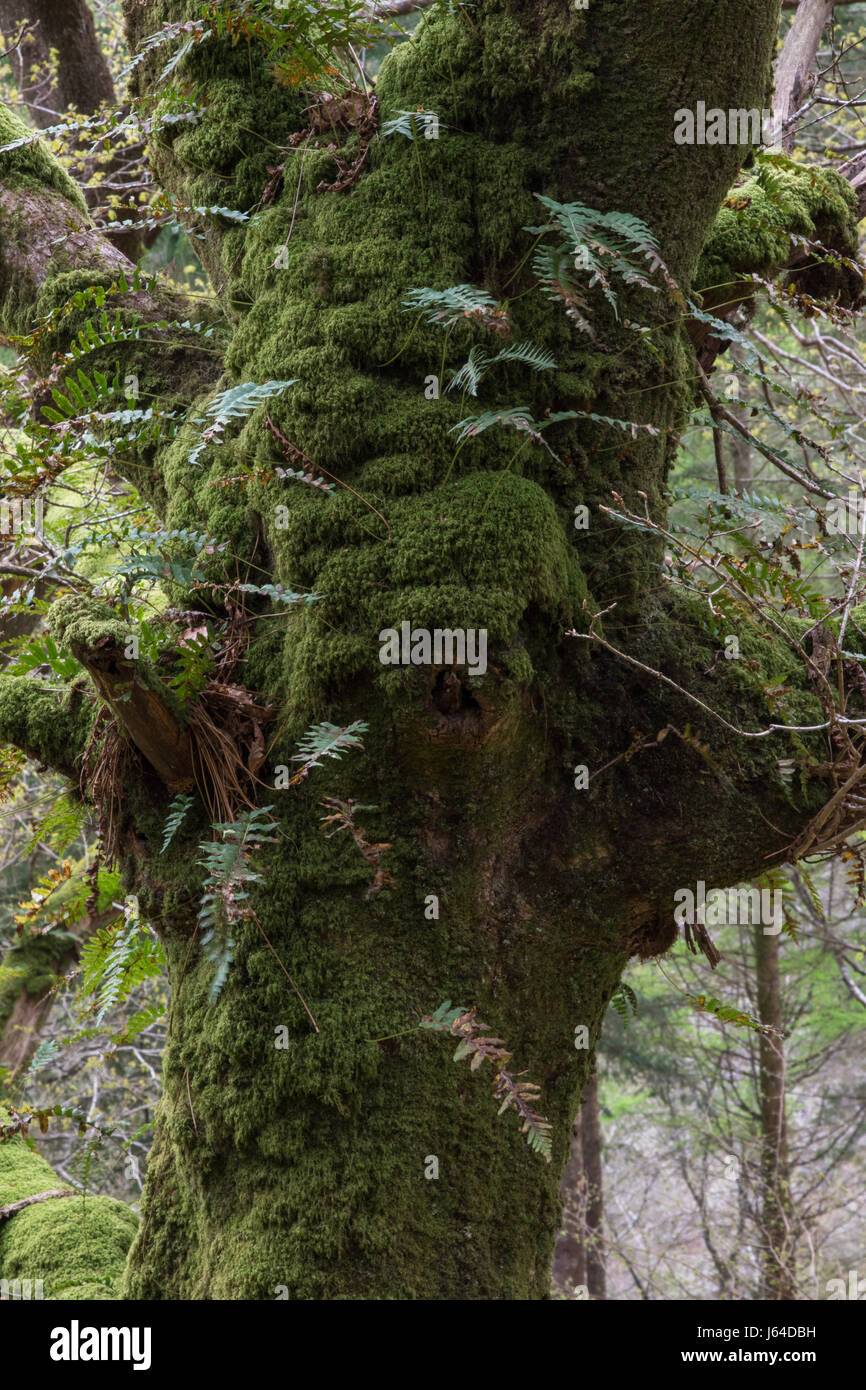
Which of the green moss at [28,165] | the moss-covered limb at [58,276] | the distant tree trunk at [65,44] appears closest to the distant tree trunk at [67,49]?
the distant tree trunk at [65,44]

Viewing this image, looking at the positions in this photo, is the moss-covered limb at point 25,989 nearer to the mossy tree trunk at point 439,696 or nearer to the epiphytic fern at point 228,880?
the mossy tree trunk at point 439,696

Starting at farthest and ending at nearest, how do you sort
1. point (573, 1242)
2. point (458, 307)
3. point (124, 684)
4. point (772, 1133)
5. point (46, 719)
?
point (573, 1242) → point (772, 1133) → point (46, 719) → point (458, 307) → point (124, 684)

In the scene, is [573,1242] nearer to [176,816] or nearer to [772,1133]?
[772,1133]

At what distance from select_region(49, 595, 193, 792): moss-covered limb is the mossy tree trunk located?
0.8 inches

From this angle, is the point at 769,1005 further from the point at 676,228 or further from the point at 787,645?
the point at 676,228

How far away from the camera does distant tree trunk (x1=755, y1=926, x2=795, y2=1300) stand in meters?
8.73

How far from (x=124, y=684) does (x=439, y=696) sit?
740mm

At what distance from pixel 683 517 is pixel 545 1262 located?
266 centimetres

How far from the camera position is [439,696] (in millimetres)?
2373

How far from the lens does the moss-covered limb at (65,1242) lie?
3023 millimetres

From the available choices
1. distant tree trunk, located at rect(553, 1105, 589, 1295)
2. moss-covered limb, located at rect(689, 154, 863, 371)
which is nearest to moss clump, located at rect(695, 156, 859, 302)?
moss-covered limb, located at rect(689, 154, 863, 371)

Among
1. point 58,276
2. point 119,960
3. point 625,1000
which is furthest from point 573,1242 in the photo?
point 58,276

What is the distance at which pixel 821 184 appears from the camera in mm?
3527

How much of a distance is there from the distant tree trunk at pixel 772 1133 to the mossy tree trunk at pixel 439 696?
21.8 feet
